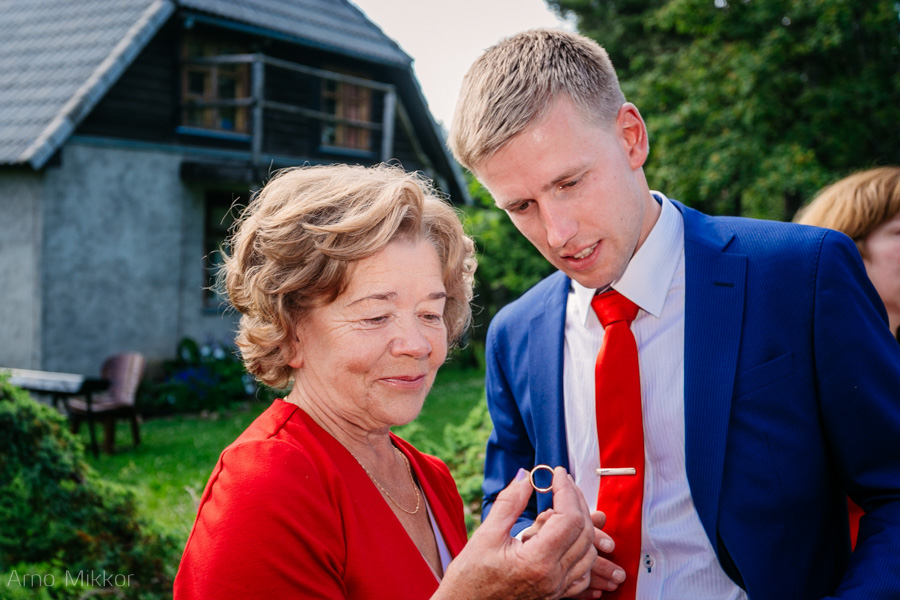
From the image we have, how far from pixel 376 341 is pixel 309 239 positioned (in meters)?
0.31

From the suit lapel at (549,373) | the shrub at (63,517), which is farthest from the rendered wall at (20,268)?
the suit lapel at (549,373)

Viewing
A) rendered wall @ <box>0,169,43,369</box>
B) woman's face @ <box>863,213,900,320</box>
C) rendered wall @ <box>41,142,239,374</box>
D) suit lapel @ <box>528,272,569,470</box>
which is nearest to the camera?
suit lapel @ <box>528,272,569,470</box>

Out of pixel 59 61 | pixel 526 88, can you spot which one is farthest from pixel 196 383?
pixel 526 88

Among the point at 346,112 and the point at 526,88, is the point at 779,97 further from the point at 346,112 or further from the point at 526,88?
the point at 526,88

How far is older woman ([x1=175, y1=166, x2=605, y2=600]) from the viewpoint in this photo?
1701 millimetres

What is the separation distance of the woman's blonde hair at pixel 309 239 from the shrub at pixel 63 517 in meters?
2.14

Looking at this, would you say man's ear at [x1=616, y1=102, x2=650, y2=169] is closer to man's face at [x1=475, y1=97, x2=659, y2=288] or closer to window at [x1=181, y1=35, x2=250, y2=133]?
man's face at [x1=475, y1=97, x2=659, y2=288]

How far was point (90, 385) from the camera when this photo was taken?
927 centimetres

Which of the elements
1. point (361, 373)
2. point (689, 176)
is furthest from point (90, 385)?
point (689, 176)

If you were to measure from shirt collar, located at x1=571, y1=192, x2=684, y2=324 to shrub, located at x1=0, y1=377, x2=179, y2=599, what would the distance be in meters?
2.78

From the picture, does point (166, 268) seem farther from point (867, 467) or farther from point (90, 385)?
point (867, 467)

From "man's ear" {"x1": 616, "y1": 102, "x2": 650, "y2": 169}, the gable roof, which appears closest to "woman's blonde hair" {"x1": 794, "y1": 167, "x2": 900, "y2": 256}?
"man's ear" {"x1": 616, "y1": 102, "x2": 650, "y2": 169}

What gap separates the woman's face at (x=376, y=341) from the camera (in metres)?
1.96

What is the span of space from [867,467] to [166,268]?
13.2 metres
